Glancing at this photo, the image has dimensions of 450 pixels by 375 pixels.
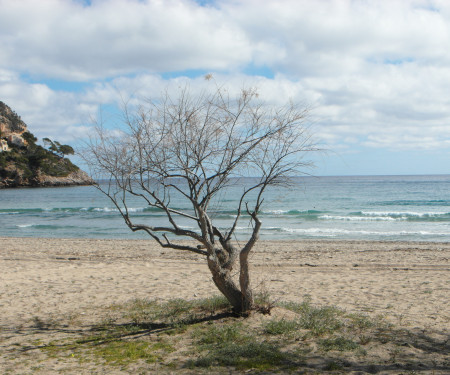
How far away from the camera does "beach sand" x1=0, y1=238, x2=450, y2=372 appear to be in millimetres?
7145

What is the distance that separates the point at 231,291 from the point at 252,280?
14.2ft

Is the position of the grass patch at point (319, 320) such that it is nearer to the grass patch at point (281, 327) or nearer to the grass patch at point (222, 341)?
the grass patch at point (222, 341)

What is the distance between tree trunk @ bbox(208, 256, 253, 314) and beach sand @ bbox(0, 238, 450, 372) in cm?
174

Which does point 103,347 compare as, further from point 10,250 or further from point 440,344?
point 10,250

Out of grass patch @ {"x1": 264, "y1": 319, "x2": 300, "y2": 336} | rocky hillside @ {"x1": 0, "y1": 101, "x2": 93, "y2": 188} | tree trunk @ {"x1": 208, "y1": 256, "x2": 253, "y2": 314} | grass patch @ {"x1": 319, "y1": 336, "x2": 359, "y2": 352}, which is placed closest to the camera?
grass patch @ {"x1": 319, "y1": 336, "x2": 359, "y2": 352}

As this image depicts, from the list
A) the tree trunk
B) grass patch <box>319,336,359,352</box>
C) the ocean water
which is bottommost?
the ocean water

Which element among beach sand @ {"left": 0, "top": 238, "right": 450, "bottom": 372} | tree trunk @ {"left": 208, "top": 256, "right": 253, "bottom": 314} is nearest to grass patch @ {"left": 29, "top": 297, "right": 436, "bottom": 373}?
tree trunk @ {"left": 208, "top": 256, "right": 253, "bottom": 314}

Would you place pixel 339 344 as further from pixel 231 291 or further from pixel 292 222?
pixel 292 222

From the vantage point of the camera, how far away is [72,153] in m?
5.95

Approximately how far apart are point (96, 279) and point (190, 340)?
5703 millimetres

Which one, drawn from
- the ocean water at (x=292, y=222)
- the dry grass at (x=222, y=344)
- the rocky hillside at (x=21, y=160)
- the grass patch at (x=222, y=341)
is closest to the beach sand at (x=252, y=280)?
the dry grass at (x=222, y=344)

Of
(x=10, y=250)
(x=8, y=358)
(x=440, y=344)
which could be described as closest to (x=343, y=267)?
(x=440, y=344)

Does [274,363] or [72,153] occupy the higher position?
[72,153]

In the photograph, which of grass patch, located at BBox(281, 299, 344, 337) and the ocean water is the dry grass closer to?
grass patch, located at BBox(281, 299, 344, 337)
